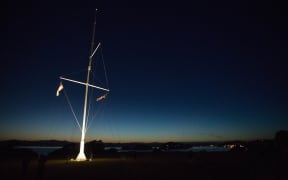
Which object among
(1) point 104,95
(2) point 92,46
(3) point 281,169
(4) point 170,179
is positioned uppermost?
(2) point 92,46

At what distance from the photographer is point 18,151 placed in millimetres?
34344

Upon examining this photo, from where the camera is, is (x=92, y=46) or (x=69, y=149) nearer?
(x=92, y=46)

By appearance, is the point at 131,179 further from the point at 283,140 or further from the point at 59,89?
the point at 59,89

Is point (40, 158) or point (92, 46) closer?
point (40, 158)

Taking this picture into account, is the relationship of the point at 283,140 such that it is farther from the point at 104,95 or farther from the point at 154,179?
the point at 104,95

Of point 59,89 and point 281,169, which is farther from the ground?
point 59,89

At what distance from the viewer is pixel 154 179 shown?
48.6ft

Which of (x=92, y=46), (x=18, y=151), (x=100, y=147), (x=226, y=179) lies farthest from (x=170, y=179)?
(x=100, y=147)

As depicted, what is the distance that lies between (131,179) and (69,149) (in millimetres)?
27821

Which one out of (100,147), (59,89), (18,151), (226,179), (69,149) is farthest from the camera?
(100,147)

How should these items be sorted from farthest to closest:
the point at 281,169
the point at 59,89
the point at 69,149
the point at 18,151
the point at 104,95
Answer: the point at 69,149 < the point at 18,151 < the point at 104,95 < the point at 59,89 < the point at 281,169

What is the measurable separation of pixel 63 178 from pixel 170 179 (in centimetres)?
613

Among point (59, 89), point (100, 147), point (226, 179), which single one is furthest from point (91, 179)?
point (100, 147)

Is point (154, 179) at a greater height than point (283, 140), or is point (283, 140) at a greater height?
point (283, 140)
